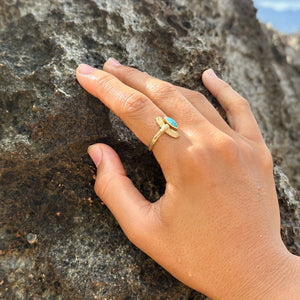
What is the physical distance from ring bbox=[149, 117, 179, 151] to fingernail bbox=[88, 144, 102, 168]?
259mm

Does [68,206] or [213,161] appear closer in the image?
[213,161]

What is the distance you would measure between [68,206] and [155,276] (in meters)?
0.47

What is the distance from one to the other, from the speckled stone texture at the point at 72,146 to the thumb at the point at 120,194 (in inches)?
3.3

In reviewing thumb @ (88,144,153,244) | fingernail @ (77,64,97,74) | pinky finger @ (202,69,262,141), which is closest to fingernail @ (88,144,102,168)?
thumb @ (88,144,153,244)

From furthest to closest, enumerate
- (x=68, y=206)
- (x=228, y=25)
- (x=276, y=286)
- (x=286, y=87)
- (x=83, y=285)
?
(x=286, y=87)
(x=228, y=25)
(x=68, y=206)
(x=83, y=285)
(x=276, y=286)

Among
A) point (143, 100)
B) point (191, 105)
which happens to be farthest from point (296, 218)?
point (143, 100)

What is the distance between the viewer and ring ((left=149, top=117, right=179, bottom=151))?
3.51 feet

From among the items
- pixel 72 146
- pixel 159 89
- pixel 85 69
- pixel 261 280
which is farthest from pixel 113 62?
pixel 261 280

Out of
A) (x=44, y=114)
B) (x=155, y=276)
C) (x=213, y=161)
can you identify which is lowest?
(x=155, y=276)

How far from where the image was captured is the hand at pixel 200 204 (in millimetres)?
1023

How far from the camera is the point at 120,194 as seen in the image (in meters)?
1.14

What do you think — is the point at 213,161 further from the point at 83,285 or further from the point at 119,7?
the point at 119,7

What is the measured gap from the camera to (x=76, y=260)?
1.22 meters

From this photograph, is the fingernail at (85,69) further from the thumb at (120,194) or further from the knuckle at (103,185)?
the knuckle at (103,185)
